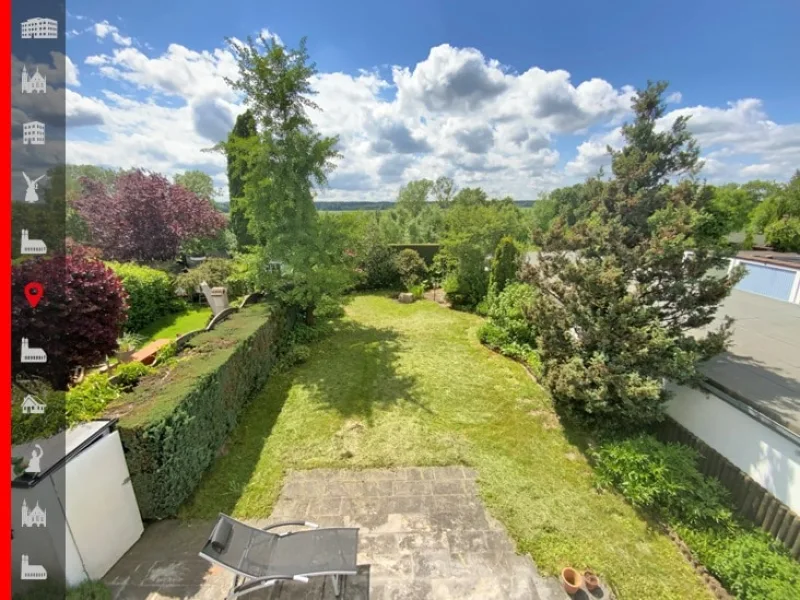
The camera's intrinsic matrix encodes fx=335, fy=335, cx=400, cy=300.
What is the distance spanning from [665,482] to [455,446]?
310 centimetres

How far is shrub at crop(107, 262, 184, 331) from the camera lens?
1040 cm

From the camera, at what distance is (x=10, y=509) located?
3061 millimetres

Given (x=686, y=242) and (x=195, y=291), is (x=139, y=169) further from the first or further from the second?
(x=686, y=242)

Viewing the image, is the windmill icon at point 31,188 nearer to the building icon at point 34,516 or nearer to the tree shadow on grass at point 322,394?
the building icon at point 34,516

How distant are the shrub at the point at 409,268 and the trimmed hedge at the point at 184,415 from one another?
1197cm

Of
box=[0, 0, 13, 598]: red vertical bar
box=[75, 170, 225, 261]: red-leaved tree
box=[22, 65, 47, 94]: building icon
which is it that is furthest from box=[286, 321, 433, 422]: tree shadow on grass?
box=[75, 170, 225, 261]: red-leaved tree

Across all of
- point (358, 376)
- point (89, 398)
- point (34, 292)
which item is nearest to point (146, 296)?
point (358, 376)

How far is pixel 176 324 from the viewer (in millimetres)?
11328

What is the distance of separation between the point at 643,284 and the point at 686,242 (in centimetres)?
87

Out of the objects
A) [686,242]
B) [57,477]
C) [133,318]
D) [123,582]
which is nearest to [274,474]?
[123,582]

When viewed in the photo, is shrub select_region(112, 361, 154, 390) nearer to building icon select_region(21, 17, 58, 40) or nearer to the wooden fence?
building icon select_region(21, 17, 58, 40)

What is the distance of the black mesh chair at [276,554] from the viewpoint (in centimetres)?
346

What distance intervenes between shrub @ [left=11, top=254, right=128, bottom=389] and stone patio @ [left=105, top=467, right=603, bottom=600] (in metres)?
2.59

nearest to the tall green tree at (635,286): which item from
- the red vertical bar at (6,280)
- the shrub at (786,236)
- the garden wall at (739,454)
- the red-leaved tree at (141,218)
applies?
the garden wall at (739,454)
